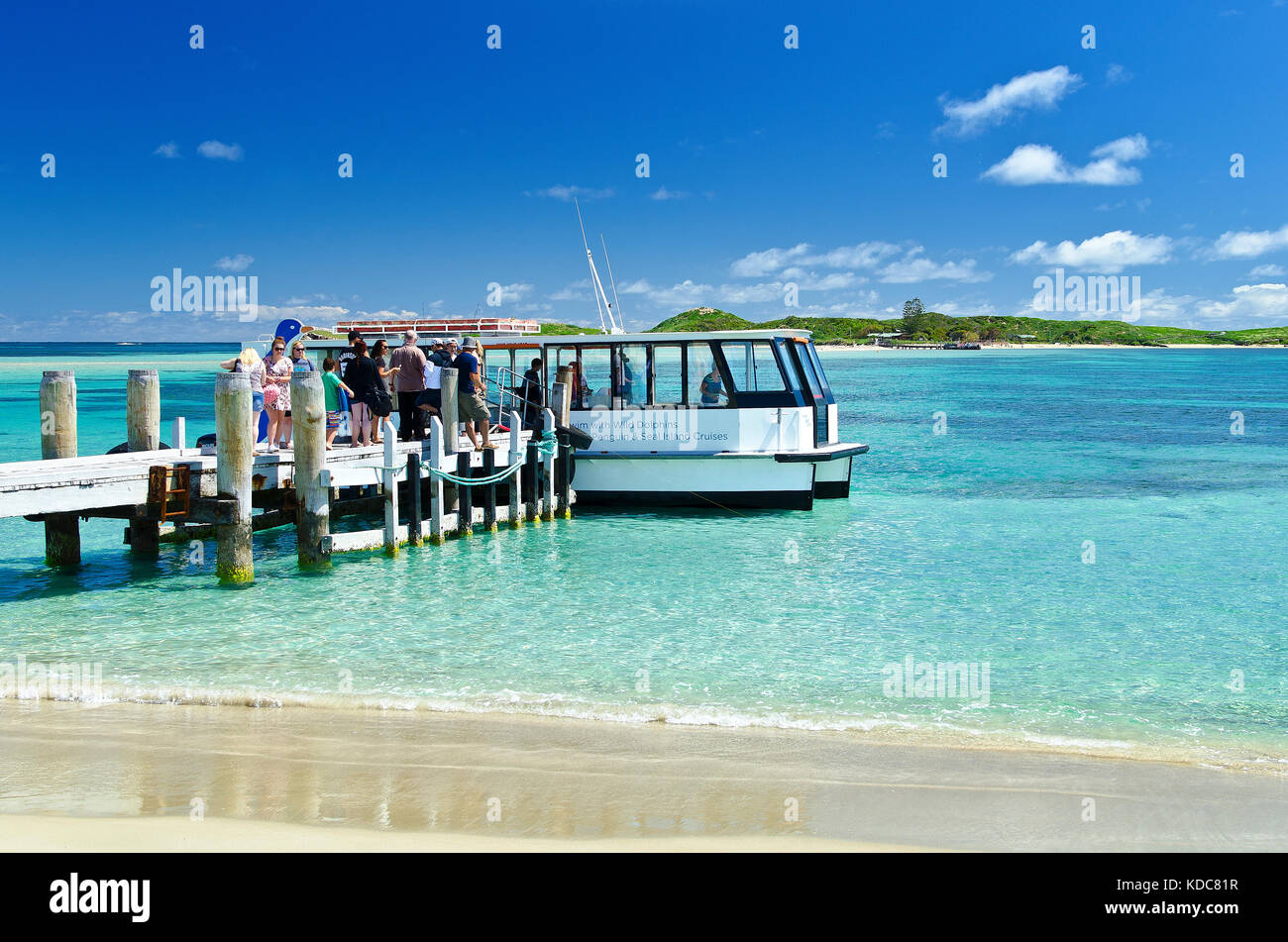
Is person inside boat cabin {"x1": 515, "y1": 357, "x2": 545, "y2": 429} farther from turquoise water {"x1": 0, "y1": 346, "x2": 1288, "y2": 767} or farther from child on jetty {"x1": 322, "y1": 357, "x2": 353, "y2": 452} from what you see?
child on jetty {"x1": 322, "y1": 357, "x2": 353, "y2": 452}

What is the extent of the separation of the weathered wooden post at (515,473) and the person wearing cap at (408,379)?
1.74 metres

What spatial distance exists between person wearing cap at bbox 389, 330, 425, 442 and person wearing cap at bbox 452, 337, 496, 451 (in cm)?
55

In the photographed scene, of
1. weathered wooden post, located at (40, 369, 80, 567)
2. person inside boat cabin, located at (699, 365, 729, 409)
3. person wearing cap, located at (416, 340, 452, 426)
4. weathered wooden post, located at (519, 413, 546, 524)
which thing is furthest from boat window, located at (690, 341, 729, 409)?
weathered wooden post, located at (40, 369, 80, 567)

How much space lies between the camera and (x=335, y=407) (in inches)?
592

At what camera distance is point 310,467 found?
12.1 metres

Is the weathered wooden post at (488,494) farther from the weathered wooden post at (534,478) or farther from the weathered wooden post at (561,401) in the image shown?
the weathered wooden post at (561,401)

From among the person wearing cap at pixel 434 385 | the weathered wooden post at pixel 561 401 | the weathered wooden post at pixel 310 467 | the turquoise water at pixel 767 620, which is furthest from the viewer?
the weathered wooden post at pixel 561 401

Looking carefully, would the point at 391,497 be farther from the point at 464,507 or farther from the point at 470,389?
the point at 470,389

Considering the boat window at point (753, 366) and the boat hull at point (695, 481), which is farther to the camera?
the boat hull at point (695, 481)

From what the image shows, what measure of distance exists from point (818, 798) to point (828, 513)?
41.4 ft

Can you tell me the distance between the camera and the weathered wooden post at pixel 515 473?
16188 millimetres

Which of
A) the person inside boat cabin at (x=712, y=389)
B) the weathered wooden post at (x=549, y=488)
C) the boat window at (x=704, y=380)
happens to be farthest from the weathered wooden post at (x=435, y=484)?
the person inside boat cabin at (x=712, y=389)

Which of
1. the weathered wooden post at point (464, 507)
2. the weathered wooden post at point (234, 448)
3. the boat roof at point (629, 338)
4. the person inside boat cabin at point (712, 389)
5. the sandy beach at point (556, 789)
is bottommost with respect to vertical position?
the sandy beach at point (556, 789)
